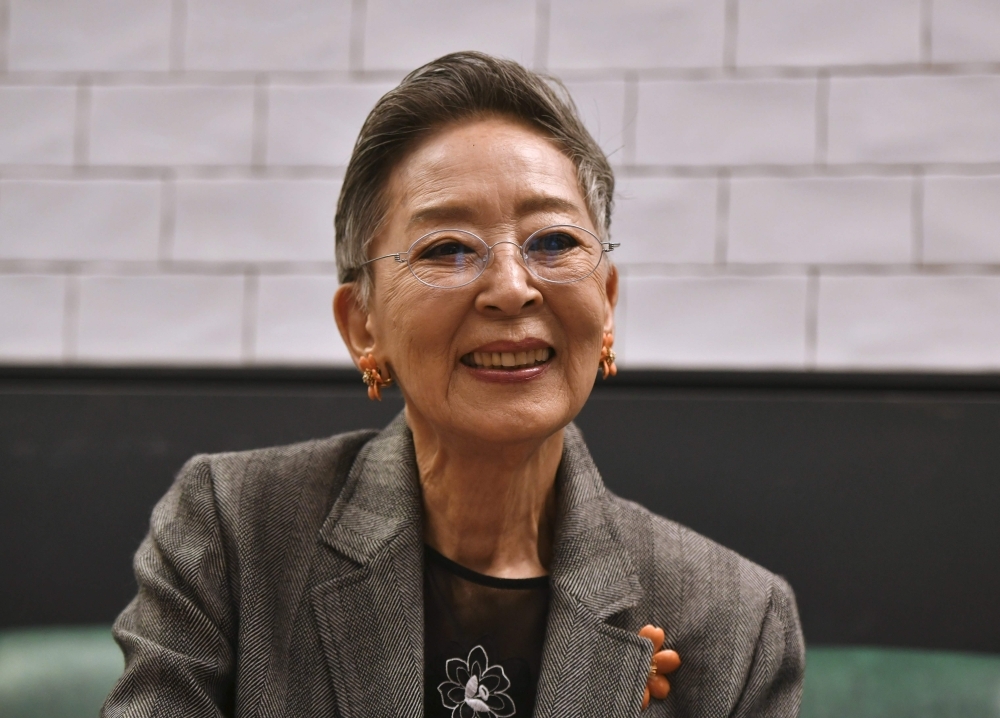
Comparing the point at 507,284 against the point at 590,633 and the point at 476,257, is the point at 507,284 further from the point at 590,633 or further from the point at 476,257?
the point at 590,633

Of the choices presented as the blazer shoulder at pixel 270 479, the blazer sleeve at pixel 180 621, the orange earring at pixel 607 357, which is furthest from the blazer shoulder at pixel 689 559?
the blazer sleeve at pixel 180 621

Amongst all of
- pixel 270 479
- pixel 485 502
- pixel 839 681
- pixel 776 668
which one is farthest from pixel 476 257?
pixel 839 681

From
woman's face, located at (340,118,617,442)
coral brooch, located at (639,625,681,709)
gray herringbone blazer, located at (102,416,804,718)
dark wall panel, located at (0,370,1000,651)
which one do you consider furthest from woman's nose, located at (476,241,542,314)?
dark wall panel, located at (0,370,1000,651)

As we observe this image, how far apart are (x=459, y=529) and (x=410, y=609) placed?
0.16 meters

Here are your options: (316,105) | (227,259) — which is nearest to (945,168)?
(316,105)

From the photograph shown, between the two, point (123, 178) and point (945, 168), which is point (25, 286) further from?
point (945, 168)

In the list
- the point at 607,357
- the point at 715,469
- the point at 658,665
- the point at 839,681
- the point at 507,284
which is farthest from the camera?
the point at 715,469

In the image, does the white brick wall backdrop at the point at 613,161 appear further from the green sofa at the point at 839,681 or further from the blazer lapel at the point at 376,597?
the blazer lapel at the point at 376,597

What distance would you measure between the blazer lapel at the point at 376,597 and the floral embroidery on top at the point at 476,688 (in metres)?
0.08

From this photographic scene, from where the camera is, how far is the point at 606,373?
5.34ft

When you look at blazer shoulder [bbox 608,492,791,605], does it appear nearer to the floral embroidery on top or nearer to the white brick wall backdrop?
the floral embroidery on top

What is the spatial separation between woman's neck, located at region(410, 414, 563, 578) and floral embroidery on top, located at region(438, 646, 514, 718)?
14 cm

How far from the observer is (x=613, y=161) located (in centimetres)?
229

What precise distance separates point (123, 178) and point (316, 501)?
3.87ft
